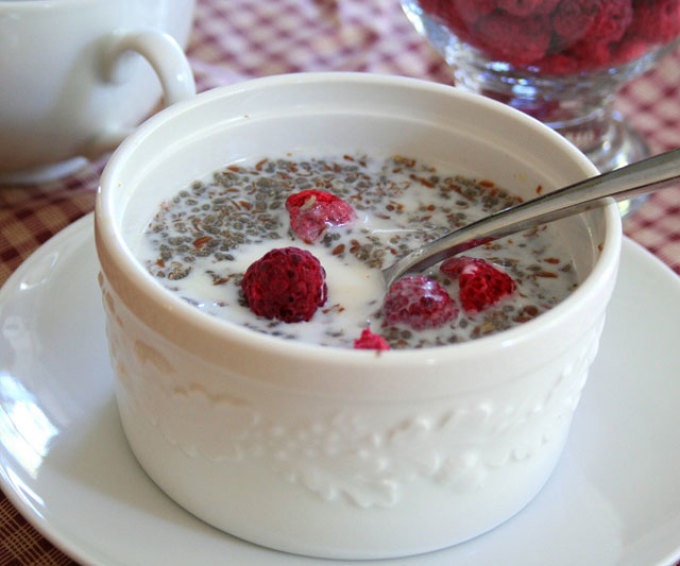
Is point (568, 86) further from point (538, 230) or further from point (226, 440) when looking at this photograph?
point (226, 440)

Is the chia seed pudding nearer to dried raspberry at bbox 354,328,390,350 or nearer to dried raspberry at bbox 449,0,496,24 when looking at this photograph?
dried raspberry at bbox 354,328,390,350

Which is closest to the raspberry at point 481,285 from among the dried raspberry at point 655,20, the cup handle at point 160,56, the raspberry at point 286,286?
the raspberry at point 286,286

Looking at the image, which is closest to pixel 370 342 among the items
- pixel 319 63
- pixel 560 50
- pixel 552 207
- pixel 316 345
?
pixel 316 345

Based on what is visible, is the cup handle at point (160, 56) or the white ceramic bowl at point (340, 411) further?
the cup handle at point (160, 56)

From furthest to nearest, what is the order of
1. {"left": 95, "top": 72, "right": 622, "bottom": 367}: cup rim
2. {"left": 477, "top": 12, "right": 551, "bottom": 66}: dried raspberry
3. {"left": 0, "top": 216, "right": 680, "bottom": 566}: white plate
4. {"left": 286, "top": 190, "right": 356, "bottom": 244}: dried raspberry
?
{"left": 477, "top": 12, "right": 551, "bottom": 66}: dried raspberry < {"left": 286, "top": 190, "right": 356, "bottom": 244}: dried raspberry < {"left": 0, "top": 216, "right": 680, "bottom": 566}: white plate < {"left": 95, "top": 72, "right": 622, "bottom": 367}: cup rim

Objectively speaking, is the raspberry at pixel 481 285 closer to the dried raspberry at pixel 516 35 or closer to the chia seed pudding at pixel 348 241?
the chia seed pudding at pixel 348 241

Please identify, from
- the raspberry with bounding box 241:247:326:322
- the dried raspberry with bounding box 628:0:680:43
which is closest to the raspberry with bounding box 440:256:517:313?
the raspberry with bounding box 241:247:326:322
